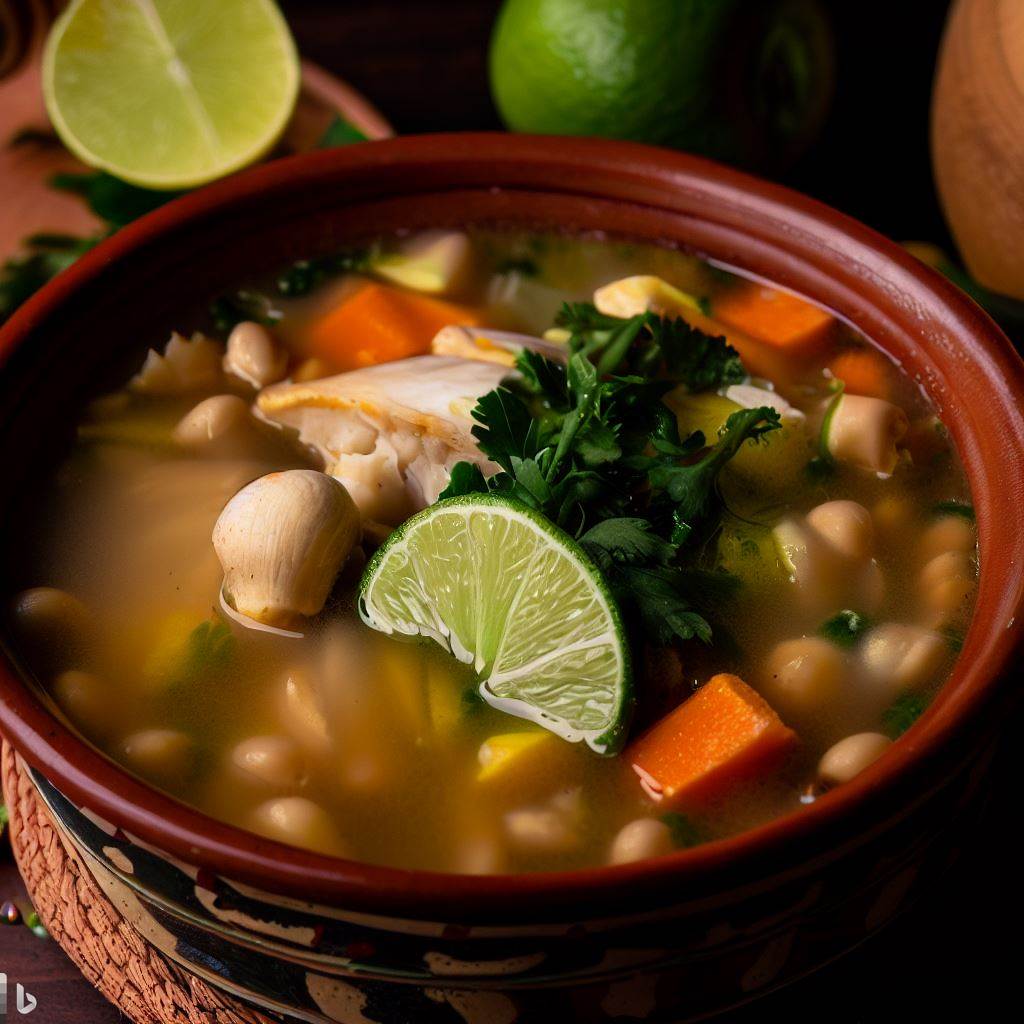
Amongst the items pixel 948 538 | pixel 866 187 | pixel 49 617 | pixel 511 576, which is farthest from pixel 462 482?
pixel 866 187

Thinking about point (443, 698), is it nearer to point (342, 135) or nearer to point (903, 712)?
point (903, 712)

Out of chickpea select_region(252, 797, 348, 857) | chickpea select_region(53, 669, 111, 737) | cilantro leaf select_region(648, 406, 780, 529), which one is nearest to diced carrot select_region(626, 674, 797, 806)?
cilantro leaf select_region(648, 406, 780, 529)

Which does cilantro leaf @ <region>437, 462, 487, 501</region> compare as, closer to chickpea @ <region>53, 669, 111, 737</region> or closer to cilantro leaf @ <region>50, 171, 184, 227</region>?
chickpea @ <region>53, 669, 111, 737</region>

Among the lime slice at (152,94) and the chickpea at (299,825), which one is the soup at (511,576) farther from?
the lime slice at (152,94)

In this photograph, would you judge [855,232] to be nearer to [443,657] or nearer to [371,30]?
[443,657]

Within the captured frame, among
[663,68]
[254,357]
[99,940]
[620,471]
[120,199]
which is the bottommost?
[99,940]
